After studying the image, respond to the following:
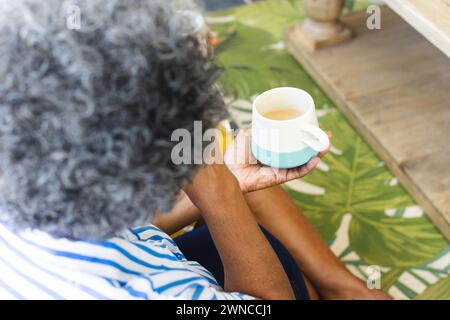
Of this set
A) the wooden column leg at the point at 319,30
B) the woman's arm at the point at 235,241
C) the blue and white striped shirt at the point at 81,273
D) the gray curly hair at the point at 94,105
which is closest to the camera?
the gray curly hair at the point at 94,105

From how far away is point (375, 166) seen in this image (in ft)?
4.26

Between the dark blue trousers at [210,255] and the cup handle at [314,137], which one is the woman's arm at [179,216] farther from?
the cup handle at [314,137]

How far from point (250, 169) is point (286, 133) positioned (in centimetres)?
13

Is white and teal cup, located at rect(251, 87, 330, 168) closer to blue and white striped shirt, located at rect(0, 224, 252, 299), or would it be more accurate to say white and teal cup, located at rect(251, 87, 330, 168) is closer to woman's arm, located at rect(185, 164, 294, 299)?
woman's arm, located at rect(185, 164, 294, 299)

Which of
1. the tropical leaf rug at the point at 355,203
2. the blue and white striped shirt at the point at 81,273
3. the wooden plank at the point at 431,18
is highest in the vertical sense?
the wooden plank at the point at 431,18

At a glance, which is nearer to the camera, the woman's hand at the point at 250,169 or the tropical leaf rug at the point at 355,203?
the woman's hand at the point at 250,169

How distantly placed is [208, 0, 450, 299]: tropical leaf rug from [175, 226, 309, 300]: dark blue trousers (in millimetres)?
264

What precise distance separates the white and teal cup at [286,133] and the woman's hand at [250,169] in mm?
→ 27

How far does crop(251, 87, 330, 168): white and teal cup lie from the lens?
0.74 metres

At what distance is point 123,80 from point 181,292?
9.7 inches

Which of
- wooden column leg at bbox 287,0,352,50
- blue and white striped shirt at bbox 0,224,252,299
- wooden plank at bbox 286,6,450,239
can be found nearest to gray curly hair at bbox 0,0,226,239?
blue and white striped shirt at bbox 0,224,252,299

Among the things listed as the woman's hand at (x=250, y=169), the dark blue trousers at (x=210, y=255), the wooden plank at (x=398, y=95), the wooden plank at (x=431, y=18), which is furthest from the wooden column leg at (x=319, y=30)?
the dark blue trousers at (x=210, y=255)

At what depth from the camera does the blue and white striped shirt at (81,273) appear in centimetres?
55
